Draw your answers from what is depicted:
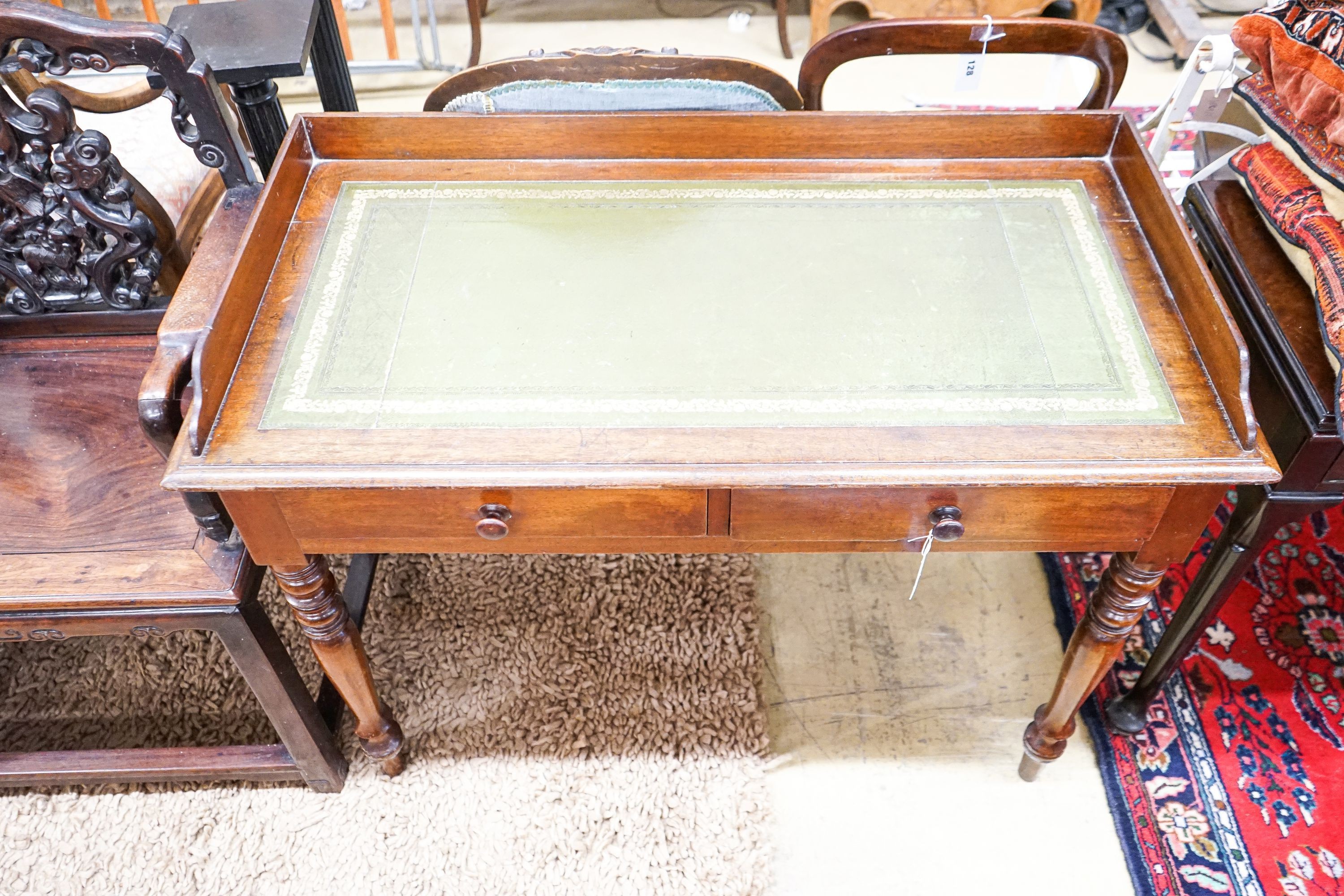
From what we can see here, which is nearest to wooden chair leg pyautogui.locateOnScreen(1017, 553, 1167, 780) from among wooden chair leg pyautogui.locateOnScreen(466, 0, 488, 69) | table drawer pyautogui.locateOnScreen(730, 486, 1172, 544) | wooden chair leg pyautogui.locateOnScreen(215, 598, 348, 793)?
table drawer pyautogui.locateOnScreen(730, 486, 1172, 544)

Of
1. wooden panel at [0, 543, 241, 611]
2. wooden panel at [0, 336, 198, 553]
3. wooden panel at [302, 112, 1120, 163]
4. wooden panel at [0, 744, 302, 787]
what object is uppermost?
wooden panel at [302, 112, 1120, 163]

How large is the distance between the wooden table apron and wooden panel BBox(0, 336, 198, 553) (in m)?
0.28

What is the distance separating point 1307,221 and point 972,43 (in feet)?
1.87

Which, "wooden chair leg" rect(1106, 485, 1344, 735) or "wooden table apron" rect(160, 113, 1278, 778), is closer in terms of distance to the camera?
"wooden table apron" rect(160, 113, 1278, 778)

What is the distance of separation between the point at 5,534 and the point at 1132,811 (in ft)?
6.05

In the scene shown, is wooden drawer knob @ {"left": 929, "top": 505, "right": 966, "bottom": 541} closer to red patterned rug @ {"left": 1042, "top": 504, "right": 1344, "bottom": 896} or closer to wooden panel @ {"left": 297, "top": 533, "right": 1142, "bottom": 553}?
wooden panel @ {"left": 297, "top": 533, "right": 1142, "bottom": 553}

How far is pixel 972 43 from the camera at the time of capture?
154cm

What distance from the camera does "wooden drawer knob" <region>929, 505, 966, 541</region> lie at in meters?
1.13

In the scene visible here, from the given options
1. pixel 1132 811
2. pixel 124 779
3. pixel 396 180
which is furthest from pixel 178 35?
pixel 1132 811

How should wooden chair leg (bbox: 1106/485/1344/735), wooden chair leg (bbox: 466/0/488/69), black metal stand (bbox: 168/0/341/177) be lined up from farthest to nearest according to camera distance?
1. wooden chair leg (bbox: 466/0/488/69)
2. black metal stand (bbox: 168/0/341/177)
3. wooden chair leg (bbox: 1106/485/1344/735)

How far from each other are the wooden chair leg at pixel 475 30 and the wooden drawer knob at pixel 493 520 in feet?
8.10

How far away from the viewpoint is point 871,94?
3162mm

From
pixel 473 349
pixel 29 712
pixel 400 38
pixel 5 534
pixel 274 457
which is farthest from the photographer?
pixel 400 38

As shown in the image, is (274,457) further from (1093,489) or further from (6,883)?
(6,883)
